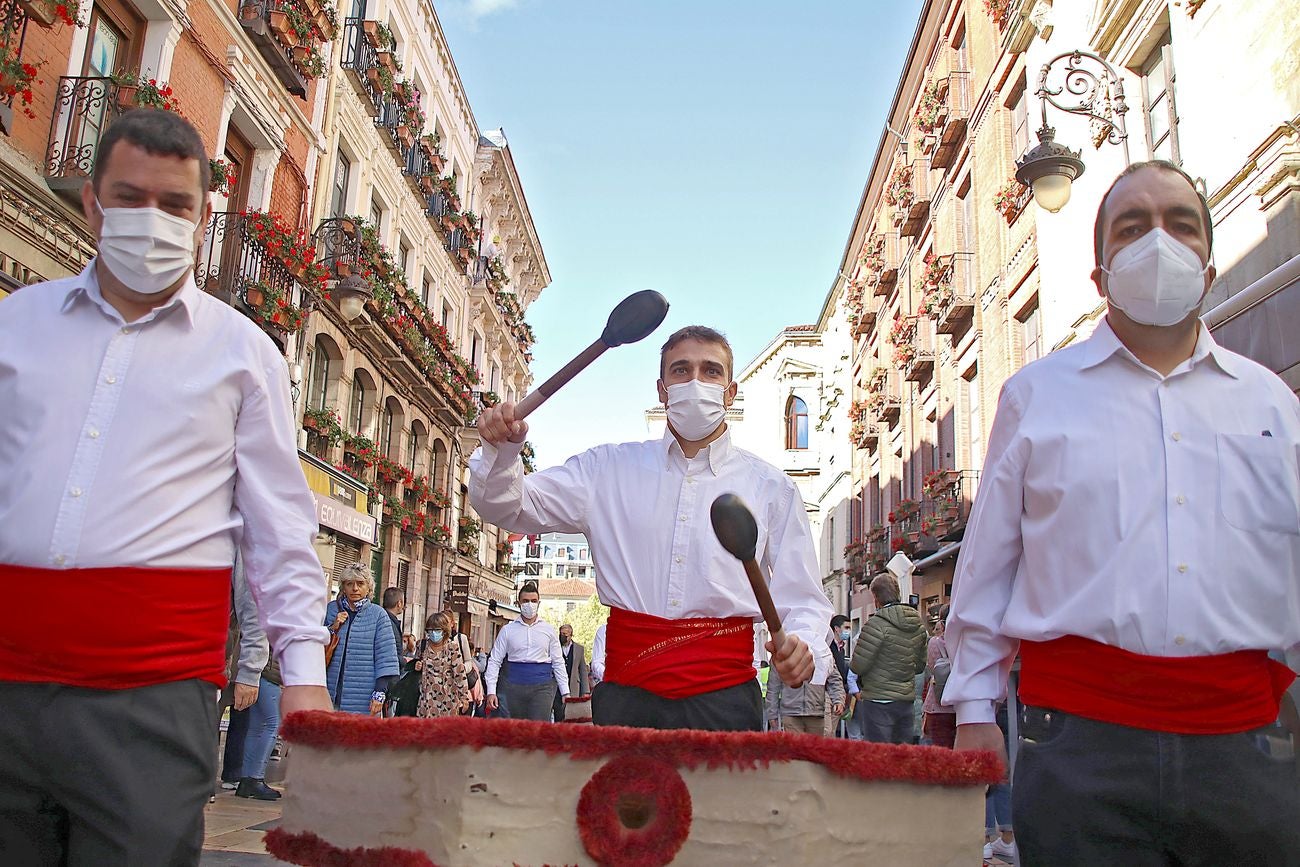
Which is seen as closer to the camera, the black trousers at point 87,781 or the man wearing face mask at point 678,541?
the black trousers at point 87,781

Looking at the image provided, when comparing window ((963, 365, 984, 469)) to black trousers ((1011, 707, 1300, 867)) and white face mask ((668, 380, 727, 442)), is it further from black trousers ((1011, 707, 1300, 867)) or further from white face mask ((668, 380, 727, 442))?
black trousers ((1011, 707, 1300, 867))

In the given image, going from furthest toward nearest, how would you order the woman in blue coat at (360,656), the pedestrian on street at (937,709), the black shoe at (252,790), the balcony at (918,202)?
the balcony at (918,202)
the woman in blue coat at (360,656)
the pedestrian on street at (937,709)
the black shoe at (252,790)

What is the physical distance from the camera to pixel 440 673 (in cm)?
1088

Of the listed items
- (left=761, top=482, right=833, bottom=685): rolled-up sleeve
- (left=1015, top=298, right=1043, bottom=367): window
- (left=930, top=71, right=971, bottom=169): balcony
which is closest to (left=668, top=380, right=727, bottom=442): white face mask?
(left=761, top=482, right=833, bottom=685): rolled-up sleeve

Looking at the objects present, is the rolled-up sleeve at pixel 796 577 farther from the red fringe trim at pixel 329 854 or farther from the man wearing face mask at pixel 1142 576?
the red fringe trim at pixel 329 854

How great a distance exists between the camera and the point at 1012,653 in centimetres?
252

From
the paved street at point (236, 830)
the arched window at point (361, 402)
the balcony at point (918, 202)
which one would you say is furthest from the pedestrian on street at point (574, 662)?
the balcony at point (918, 202)

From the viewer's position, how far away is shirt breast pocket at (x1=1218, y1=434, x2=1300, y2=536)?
2246 mm

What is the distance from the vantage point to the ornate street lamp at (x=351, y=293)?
61.5ft

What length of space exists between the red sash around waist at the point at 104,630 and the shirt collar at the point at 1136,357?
194 cm

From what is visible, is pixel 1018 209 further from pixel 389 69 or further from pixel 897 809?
pixel 897 809

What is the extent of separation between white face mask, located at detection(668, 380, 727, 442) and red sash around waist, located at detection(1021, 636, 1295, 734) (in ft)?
5.52

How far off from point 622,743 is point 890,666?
8166 millimetres

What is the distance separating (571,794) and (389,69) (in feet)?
70.8
